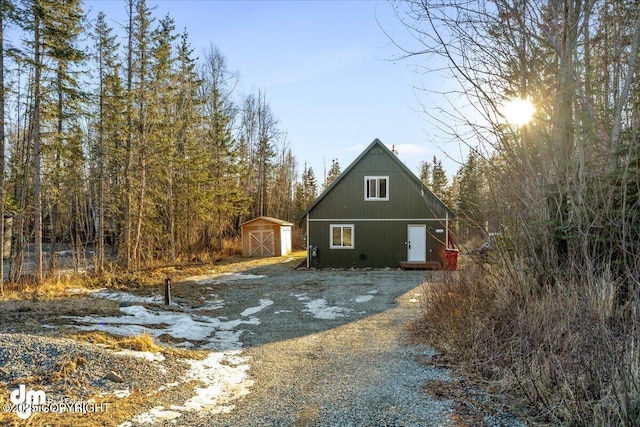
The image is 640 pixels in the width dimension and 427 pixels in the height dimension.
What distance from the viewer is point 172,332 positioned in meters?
6.00

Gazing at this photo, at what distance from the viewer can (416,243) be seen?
1702 centimetres

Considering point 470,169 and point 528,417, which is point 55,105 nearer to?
point 470,169

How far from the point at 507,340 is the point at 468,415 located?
1363 millimetres

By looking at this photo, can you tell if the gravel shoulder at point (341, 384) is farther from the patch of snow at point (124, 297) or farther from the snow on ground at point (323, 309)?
the patch of snow at point (124, 297)

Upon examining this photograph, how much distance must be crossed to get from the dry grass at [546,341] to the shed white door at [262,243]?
1708 cm

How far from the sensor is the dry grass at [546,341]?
2.61 metres

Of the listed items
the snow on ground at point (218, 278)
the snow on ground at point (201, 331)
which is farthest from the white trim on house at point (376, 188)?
the snow on ground at point (201, 331)

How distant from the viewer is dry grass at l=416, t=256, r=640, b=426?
2605 mm

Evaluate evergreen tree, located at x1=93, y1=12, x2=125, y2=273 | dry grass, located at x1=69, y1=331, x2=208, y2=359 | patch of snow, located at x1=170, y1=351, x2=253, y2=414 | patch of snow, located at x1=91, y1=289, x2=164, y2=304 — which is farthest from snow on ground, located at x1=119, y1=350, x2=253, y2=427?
evergreen tree, located at x1=93, y1=12, x2=125, y2=273

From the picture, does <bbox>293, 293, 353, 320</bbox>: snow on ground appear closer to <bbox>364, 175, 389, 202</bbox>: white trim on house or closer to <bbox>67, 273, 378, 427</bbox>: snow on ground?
<bbox>67, 273, 378, 427</bbox>: snow on ground

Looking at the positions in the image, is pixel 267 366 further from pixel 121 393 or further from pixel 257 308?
pixel 257 308

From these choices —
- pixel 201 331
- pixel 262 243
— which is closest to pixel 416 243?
pixel 262 243

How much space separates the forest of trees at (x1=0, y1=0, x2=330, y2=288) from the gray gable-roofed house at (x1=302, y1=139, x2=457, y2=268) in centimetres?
662

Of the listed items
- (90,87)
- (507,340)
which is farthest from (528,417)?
(90,87)
